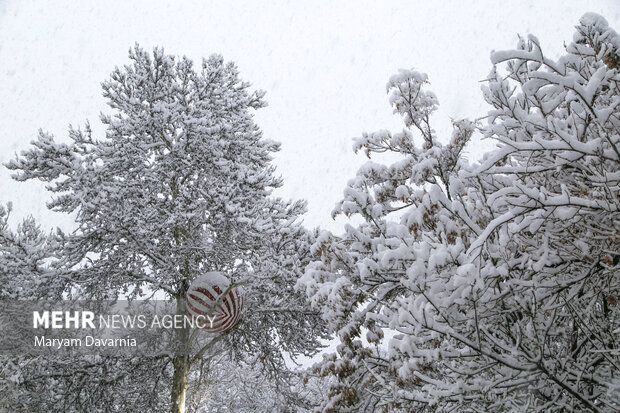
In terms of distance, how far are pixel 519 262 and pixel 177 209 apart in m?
6.38

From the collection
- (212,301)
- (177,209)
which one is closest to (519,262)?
(212,301)

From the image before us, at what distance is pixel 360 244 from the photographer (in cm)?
362

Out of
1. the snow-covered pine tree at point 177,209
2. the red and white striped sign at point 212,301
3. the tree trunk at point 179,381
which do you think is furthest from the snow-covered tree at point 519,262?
the tree trunk at point 179,381

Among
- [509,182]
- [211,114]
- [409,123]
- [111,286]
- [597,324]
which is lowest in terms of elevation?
[597,324]

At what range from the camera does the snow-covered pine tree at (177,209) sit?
25.0ft

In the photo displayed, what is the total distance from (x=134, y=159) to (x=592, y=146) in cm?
801

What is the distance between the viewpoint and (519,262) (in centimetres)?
267

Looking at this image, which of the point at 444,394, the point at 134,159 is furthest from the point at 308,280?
the point at 134,159

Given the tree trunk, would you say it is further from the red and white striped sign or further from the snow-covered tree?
the snow-covered tree

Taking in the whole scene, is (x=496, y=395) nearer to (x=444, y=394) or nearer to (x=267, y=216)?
(x=444, y=394)

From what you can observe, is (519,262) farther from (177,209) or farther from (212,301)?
(177,209)

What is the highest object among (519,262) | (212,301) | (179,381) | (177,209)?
(177,209)

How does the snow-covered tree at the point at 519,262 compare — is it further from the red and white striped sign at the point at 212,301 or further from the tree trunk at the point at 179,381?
the tree trunk at the point at 179,381

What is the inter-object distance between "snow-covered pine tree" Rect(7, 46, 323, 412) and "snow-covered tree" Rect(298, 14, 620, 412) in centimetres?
379
